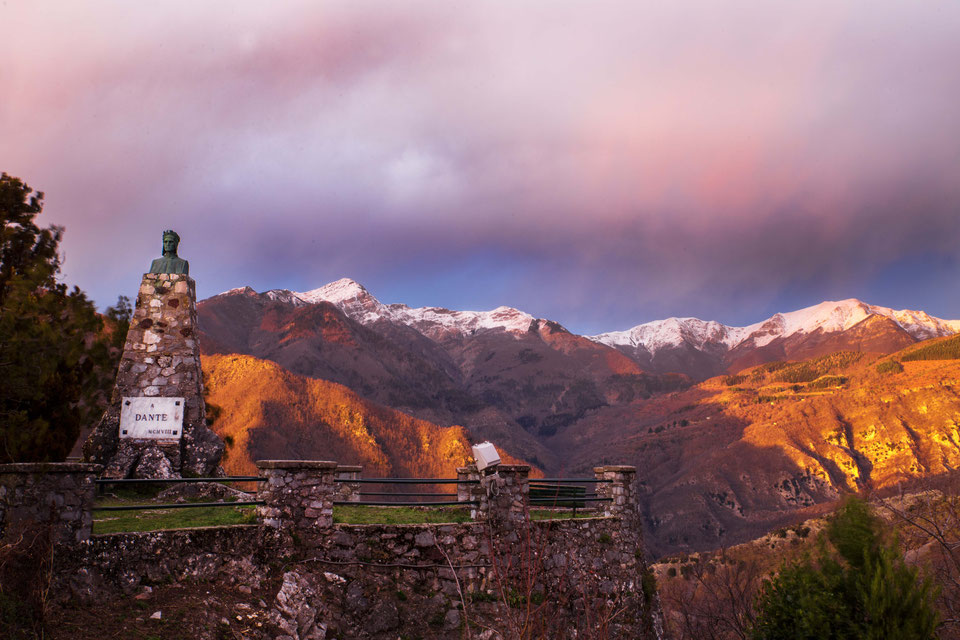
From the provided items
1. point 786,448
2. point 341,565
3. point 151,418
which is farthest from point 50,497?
point 786,448

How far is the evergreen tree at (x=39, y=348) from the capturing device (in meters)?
11.0

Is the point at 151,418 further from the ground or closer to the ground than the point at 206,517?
further from the ground

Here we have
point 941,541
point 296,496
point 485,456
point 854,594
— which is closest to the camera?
point 854,594

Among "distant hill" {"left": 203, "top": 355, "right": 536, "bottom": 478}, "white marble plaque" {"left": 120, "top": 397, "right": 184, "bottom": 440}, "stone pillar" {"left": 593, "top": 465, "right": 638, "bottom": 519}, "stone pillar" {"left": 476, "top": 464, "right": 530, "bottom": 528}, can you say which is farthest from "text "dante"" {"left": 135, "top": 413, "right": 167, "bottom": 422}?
"distant hill" {"left": 203, "top": 355, "right": 536, "bottom": 478}

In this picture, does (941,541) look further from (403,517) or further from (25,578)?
(25,578)

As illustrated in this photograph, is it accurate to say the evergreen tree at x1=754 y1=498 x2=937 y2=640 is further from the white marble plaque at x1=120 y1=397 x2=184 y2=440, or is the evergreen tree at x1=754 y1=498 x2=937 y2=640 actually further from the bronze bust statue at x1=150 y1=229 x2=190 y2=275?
the bronze bust statue at x1=150 y1=229 x2=190 y2=275

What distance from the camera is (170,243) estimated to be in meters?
16.5

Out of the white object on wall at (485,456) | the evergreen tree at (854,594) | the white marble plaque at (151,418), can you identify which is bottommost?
the evergreen tree at (854,594)

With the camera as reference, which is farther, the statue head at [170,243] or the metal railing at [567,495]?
the statue head at [170,243]

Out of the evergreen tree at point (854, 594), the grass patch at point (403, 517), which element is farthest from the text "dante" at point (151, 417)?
the evergreen tree at point (854, 594)

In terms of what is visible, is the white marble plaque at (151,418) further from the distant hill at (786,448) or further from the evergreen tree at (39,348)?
the distant hill at (786,448)

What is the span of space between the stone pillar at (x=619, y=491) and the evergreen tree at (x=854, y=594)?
3.48m

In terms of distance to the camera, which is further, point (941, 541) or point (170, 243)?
point (170, 243)

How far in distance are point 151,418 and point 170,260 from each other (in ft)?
13.8
